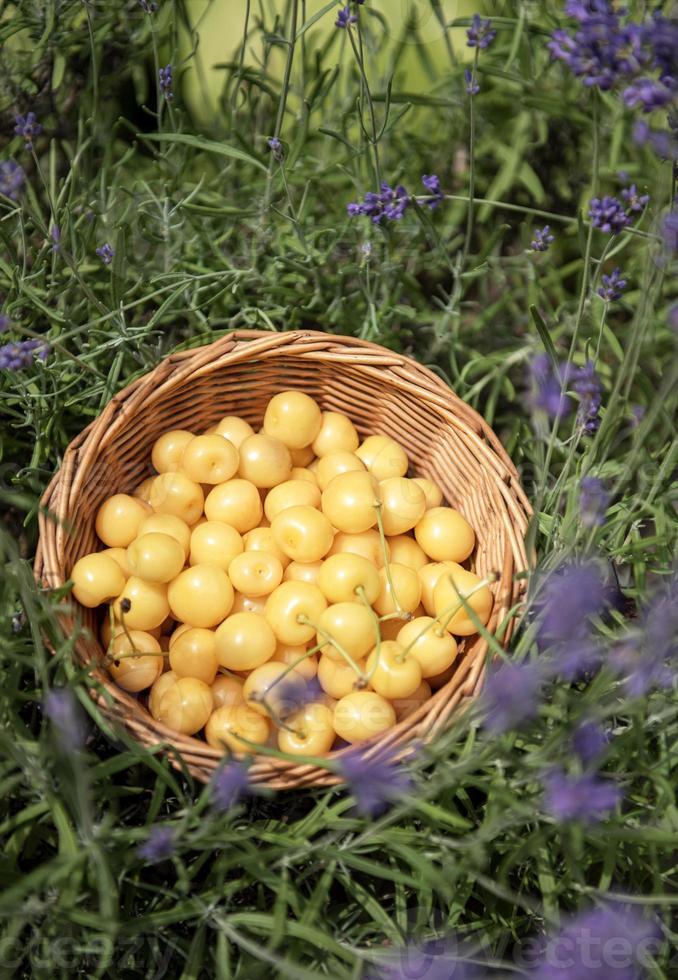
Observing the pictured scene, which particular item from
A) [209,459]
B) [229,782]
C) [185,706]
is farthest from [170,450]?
[229,782]

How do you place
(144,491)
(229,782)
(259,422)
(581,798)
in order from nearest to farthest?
(581,798), (229,782), (144,491), (259,422)

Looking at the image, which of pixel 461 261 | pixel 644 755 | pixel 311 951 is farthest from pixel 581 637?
pixel 461 261

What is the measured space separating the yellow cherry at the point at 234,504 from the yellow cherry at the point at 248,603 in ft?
0.37

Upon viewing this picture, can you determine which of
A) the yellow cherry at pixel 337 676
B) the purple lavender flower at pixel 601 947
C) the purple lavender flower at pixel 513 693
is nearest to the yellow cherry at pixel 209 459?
the yellow cherry at pixel 337 676

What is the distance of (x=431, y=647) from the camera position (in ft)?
3.81

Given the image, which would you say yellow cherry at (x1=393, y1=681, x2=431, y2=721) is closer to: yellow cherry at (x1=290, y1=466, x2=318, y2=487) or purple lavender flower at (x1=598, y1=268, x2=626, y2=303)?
yellow cherry at (x1=290, y1=466, x2=318, y2=487)

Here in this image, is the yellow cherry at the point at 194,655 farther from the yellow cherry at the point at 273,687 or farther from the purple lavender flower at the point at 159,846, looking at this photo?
the purple lavender flower at the point at 159,846

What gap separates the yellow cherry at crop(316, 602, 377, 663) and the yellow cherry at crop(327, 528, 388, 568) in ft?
0.50

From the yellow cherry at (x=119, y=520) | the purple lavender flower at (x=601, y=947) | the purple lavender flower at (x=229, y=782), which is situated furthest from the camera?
the yellow cherry at (x=119, y=520)

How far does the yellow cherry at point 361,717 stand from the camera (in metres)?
1.09

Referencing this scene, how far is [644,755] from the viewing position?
954 millimetres

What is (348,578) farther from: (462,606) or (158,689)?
(158,689)

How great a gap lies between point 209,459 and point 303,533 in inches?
7.6

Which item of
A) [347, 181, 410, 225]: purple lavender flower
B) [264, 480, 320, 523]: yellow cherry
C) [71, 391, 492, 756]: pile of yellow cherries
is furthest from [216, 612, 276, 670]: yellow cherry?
[347, 181, 410, 225]: purple lavender flower
